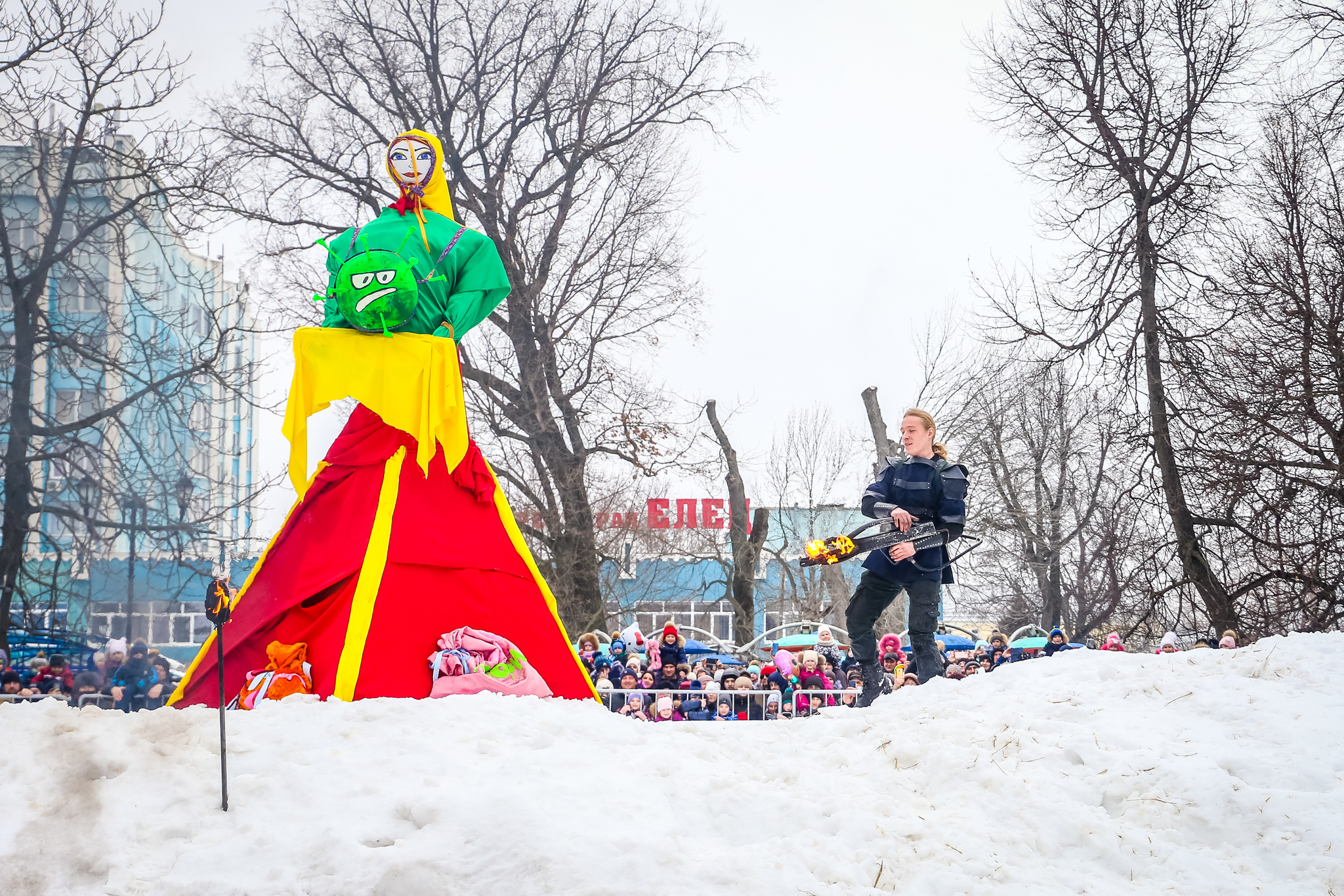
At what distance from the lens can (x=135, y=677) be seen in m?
3.88

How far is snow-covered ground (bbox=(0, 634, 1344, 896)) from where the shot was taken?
8.00ft

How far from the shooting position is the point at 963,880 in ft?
8.82

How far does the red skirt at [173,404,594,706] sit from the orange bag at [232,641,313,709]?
0.05 metres

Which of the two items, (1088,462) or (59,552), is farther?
(1088,462)

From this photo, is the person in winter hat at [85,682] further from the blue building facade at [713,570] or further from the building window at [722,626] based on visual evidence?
the building window at [722,626]

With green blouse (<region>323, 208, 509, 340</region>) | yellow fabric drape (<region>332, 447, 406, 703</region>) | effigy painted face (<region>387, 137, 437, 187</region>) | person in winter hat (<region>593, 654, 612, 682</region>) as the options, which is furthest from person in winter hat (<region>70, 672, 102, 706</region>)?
person in winter hat (<region>593, 654, 612, 682</region>)

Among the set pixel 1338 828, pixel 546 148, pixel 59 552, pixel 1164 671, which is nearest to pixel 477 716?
pixel 59 552

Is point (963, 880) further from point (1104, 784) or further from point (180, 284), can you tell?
point (180, 284)

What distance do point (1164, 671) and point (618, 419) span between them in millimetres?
12952

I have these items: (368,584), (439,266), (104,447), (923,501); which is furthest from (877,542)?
(104,447)

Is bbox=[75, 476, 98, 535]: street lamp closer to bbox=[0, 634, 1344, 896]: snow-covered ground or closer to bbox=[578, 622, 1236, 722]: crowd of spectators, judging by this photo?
bbox=[0, 634, 1344, 896]: snow-covered ground

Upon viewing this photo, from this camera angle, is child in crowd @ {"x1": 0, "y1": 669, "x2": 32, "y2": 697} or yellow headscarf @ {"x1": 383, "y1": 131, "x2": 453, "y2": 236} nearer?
child in crowd @ {"x1": 0, "y1": 669, "x2": 32, "y2": 697}

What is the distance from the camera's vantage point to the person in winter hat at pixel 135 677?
12.4 ft

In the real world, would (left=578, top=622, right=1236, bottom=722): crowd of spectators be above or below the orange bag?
below
